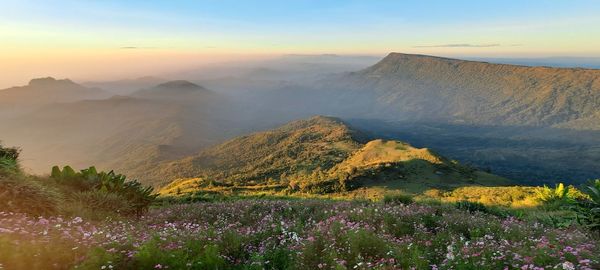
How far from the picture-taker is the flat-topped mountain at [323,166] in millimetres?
57094

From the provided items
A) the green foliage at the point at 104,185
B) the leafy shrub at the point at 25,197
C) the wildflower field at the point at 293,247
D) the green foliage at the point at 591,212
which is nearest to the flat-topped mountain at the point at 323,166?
the green foliage at the point at 104,185

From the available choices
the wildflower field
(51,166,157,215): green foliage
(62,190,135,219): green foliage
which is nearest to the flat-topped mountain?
(51,166,157,215): green foliage

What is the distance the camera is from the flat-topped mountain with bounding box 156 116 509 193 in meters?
57.1

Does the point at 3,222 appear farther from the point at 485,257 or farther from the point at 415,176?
the point at 415,176

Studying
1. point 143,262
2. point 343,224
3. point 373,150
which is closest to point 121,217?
point 143,262

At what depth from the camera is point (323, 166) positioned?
327 ft

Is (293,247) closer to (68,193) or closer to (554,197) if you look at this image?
(68,193)

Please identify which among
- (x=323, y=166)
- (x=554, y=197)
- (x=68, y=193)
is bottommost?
(x=323, y=166)

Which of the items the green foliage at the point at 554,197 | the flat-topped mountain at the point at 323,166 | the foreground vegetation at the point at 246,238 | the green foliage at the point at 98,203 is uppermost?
the foreground vegetation at the point at 246,238

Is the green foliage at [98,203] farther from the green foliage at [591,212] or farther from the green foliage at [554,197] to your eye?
the green foliage at [554,197]

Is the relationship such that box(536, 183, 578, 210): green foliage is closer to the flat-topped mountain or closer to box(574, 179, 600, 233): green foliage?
box(574, 179, 600, 233): green foliage

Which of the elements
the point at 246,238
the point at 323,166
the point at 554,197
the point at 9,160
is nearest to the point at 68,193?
the point at 9,160

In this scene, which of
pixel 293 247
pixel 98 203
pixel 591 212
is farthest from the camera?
pixel 98 203

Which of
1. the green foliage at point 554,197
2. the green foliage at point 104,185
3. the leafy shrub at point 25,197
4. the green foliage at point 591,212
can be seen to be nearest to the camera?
the leafy shrub at point 25,197
